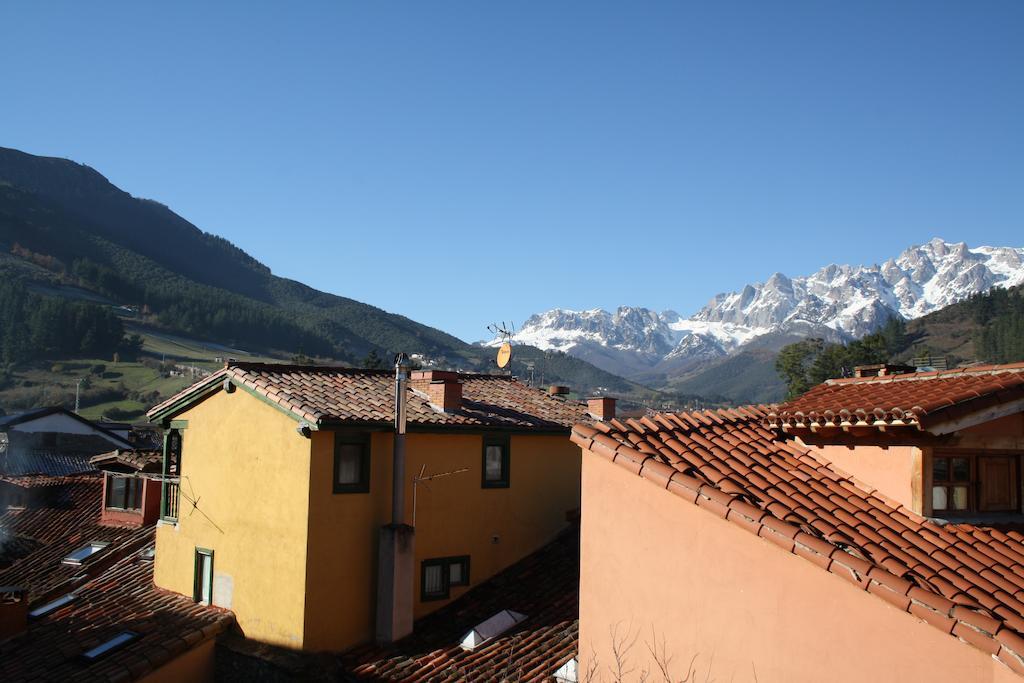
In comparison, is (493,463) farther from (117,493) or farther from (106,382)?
(106,382)

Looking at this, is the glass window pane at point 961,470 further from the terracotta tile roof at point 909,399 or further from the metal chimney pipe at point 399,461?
the metal chimney pipe at point 399,461

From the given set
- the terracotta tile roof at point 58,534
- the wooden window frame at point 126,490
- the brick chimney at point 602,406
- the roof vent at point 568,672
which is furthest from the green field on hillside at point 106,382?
the roof vent at point 568,672

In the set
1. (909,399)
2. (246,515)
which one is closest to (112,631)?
(246,515)

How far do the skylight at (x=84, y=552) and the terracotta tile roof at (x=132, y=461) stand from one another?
7.00ft

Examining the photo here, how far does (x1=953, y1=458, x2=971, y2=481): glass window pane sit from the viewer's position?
9906mm

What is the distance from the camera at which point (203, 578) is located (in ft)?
57.9

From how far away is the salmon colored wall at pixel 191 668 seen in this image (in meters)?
14.9

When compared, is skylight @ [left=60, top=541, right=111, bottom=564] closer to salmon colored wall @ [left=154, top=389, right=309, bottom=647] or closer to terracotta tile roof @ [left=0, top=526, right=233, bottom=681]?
terracotta tile roof @ [left=0, top=526, right=233, bottom=681]

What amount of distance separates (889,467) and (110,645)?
14182 millimetres

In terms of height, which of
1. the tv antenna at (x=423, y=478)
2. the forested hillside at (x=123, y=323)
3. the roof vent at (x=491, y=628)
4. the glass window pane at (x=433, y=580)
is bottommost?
the roof vent at (x=491, y=628)

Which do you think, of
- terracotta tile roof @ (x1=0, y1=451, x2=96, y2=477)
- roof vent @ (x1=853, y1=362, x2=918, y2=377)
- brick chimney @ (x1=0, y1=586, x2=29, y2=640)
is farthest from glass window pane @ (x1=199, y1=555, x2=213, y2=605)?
terracotta tile roof @ (x1=0, y1=451, x2=96, y2=477)

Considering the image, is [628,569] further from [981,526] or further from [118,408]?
[118,408]

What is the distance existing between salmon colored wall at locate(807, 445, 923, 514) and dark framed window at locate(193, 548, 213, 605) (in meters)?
12.9

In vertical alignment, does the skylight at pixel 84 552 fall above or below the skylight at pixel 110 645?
above
